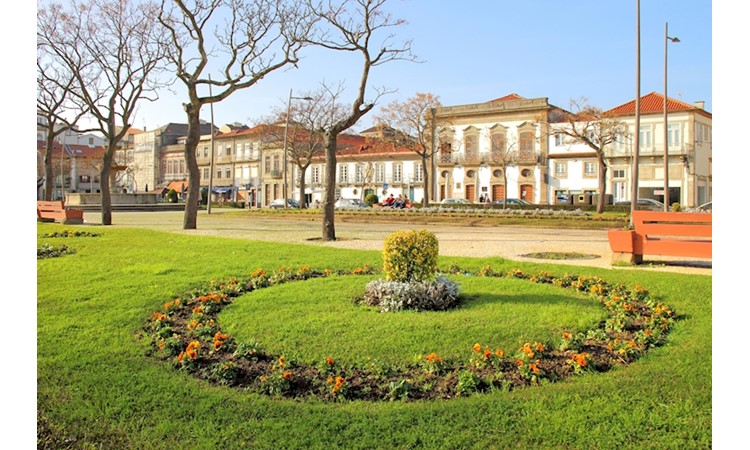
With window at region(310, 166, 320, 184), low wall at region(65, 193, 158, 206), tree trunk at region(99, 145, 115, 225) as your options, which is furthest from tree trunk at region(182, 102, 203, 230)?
window at region(310, 166, 320, 184)

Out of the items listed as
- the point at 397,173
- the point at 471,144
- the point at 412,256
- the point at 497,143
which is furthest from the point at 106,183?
the point at 397,173

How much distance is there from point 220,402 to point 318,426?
0.77 metres

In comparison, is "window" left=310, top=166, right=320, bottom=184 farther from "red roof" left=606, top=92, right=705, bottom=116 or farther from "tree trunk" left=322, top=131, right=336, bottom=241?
"tree trunk" left=322, top=131, right=336, bottom=241

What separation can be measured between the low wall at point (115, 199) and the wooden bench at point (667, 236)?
3814 centimetres

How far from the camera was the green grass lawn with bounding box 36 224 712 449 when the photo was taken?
149 inches

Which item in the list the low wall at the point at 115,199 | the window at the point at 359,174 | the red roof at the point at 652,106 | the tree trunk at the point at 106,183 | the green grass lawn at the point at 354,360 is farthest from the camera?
the window at the point at 359,174

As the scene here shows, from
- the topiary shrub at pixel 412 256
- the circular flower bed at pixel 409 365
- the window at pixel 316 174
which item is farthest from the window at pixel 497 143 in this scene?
the circular flower bed at pixel 409 365

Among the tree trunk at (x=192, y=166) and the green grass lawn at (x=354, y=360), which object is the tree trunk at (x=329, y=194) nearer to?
the tree trunk at (x=192, y=166)

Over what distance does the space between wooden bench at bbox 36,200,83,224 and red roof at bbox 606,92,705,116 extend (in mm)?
34969

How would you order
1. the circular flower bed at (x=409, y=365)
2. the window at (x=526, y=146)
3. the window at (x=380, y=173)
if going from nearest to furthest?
1. the circular flower bed at (x=409, y=365)
2. the window at (x=526, y=146)
3. the window at (x=380, y=173)

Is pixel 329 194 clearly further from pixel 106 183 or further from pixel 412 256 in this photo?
pixel 106 183

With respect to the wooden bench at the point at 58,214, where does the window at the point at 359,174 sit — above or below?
above

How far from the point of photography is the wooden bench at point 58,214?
2245 centimetres

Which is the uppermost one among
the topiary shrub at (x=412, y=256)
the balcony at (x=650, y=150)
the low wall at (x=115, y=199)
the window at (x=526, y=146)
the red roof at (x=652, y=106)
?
the red roof at (x=652, y=106)
